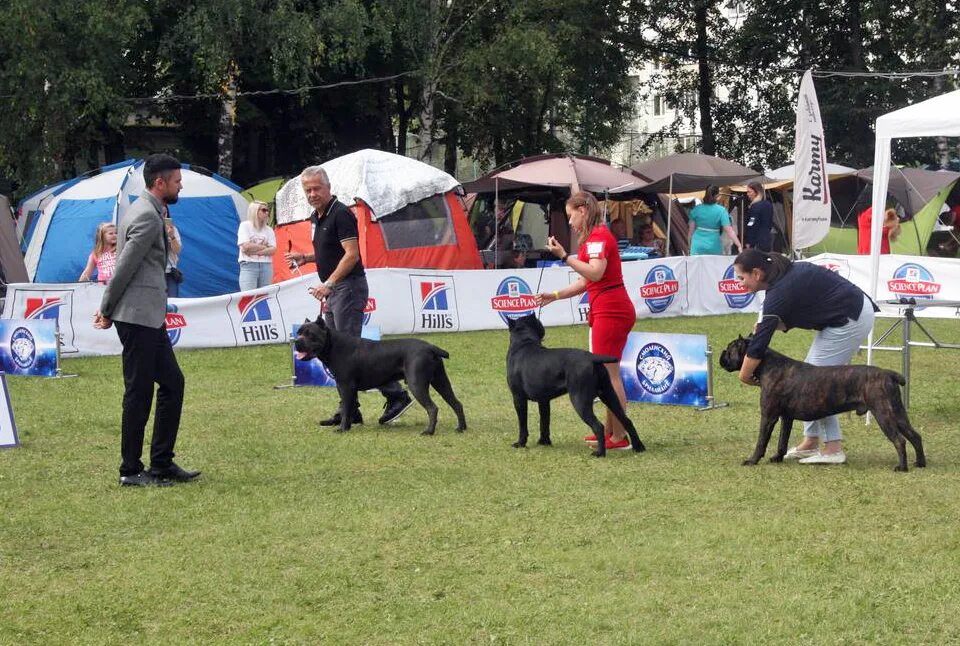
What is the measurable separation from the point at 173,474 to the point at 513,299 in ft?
30.2

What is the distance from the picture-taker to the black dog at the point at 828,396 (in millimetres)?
6930

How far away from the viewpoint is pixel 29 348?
12.2 meters

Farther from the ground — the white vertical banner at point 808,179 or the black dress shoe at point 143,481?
the white vertical banner at point 808,179

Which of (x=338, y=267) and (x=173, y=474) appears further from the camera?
(x=338, y=267)

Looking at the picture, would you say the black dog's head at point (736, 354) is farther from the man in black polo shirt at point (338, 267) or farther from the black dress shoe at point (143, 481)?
the black dress shoe at point (143, 481)

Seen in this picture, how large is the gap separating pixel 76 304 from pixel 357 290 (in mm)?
5878

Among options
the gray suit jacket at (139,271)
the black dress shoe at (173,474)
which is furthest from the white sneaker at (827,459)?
the gray suit jacket at (139,271)

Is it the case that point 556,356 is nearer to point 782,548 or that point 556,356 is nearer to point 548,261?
point 782,548

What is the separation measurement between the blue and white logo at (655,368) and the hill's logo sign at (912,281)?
7.63m

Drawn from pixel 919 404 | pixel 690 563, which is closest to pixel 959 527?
pixel 690 563

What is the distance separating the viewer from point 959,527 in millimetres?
5703

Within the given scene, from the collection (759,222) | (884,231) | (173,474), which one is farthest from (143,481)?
(759,222)

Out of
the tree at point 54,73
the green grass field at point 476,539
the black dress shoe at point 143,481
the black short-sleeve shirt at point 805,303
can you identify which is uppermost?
the tree at point 54,73

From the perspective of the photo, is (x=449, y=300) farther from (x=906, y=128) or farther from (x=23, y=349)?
(x=906, y=128)
